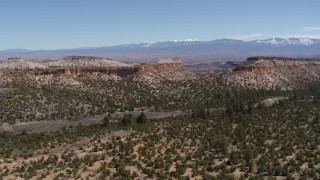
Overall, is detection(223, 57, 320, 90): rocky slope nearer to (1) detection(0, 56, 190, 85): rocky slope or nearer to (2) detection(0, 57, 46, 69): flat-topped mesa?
(1) detection(0, 56, 190, 85): rocky slope

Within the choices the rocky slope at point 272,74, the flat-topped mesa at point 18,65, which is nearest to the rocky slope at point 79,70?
the flat-topped mesa at point 18,65

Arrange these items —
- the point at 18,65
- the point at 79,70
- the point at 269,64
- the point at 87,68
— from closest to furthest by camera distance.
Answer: the point at 18,65, the point at 79,70, the point at 87,68, the point at 269,64

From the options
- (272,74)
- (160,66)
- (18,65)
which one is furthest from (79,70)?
(272,74)

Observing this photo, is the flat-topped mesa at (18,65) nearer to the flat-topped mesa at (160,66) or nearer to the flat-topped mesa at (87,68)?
the flat-topped mesa at (87,68)

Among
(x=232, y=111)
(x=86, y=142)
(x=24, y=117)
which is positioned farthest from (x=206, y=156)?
(x=24, y=117)

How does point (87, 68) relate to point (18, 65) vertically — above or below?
below

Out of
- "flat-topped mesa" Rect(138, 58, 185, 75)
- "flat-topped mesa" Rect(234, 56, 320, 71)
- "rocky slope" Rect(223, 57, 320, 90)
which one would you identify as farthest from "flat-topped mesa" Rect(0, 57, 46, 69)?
"flat-topped mesa" Rect(234, 56, 320, 71)

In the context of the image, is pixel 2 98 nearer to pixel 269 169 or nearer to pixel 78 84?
pixel 78 84

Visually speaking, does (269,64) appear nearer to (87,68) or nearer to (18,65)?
(87,68)
